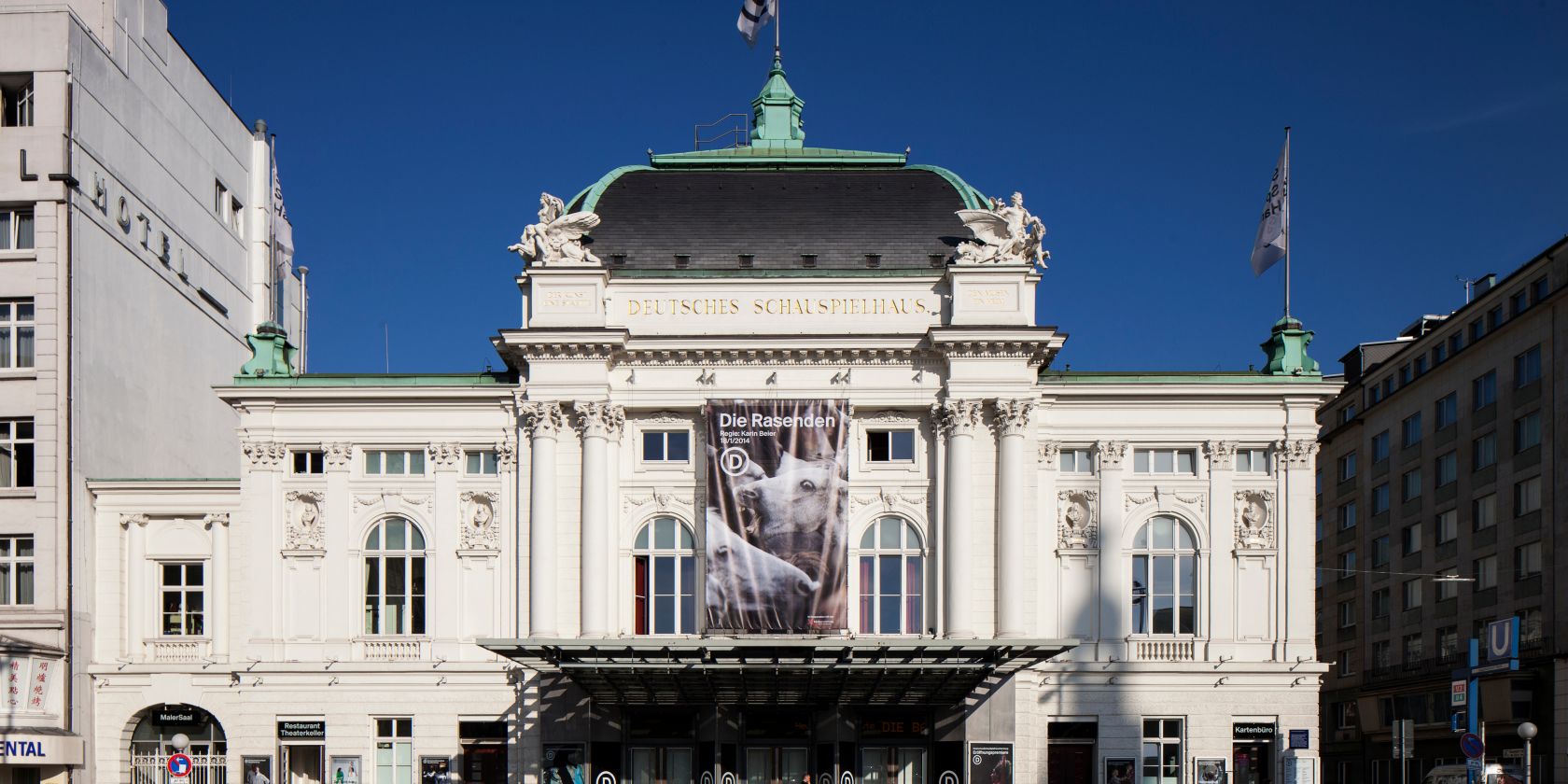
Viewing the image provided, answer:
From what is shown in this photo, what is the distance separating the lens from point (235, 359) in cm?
7088

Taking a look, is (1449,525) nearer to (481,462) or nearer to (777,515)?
(777,515)

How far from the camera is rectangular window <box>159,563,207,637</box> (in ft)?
181

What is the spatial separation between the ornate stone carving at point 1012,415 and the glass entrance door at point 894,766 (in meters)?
9.93

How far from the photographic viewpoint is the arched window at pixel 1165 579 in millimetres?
54500

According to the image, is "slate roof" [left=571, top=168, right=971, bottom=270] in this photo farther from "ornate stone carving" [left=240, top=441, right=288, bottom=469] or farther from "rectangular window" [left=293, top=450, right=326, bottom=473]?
"ornate stone carving" [left=240, top=441, right=288, bottom=469]

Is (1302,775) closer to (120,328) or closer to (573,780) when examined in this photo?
(573,780)

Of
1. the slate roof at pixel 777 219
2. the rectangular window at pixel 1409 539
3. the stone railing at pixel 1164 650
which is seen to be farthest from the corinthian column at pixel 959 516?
the rectangular window at pixel 1409 539

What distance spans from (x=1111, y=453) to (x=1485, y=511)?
71.2 feet

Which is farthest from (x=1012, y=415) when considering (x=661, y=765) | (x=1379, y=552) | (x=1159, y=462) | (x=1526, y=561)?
(x=1379, y=552)

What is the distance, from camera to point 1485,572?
6775cm

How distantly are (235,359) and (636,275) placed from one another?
23966mm

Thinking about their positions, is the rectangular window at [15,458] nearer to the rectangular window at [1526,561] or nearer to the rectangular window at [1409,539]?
the rectangular window at [1526,561]

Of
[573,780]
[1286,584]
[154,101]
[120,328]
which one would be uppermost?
[154,101]

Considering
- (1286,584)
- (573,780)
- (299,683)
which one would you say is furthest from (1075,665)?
(299,683)
